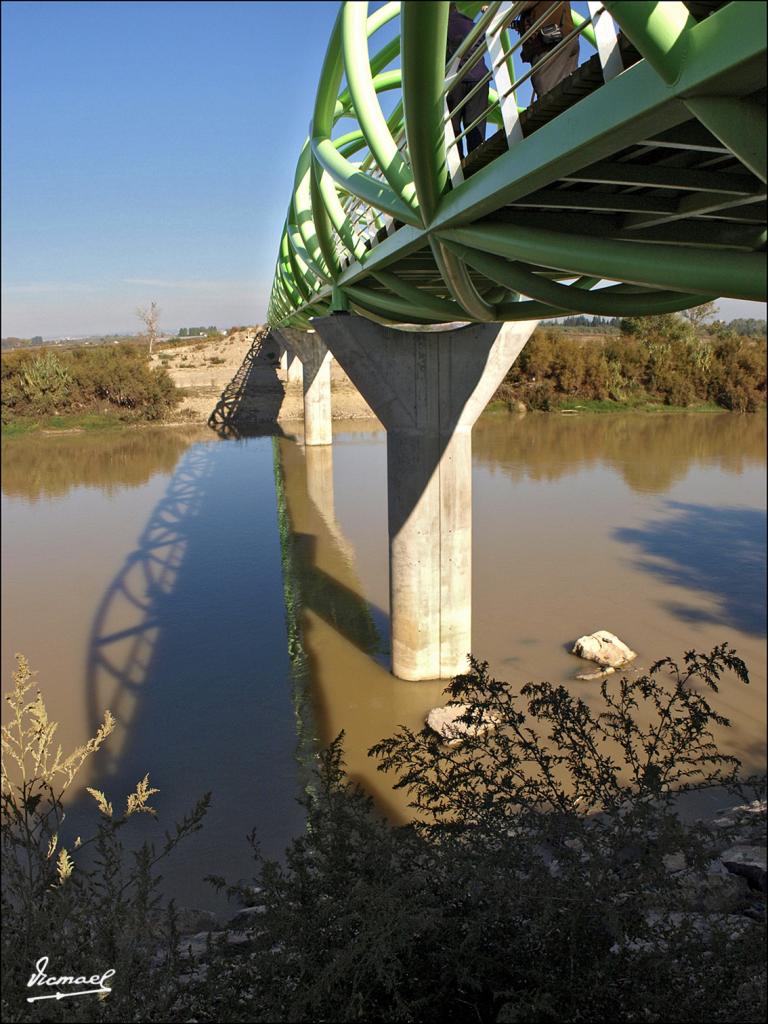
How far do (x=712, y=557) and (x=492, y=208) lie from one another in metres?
10.9

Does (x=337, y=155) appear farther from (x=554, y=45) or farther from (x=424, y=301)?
(x=554, y=45)

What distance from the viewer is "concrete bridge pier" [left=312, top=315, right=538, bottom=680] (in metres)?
8.16

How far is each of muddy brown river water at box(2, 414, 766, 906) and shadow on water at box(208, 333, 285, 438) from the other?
10.7 meters

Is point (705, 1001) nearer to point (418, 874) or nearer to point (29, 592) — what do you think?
point (418, 874)

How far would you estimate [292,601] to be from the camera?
37.7 feet

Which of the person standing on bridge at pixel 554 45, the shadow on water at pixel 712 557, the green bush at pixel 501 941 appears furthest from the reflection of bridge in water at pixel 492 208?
the shadow on water at pixel 712 557

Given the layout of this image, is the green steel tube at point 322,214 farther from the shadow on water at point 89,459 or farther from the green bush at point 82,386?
the green bush at point 82,386

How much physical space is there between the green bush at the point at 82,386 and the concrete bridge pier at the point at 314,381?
32.2 feet

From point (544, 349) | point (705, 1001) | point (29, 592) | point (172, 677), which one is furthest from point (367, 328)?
point (544, 349)

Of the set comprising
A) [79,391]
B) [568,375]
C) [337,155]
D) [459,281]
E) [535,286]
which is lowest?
[535,286]

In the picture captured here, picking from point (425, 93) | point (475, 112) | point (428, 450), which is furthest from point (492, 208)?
point (428, 450)

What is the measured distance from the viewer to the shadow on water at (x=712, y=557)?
1022 centimetres

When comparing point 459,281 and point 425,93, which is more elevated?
point 425,93

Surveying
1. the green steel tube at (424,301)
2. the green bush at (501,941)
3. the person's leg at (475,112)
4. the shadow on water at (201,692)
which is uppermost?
the person's leg at (475,112)
